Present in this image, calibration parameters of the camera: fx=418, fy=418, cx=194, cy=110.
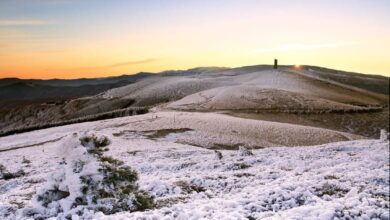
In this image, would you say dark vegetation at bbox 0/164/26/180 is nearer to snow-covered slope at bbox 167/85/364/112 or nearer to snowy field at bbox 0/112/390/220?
snowy field at bbox 0/112/390/220

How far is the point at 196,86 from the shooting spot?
351 feet

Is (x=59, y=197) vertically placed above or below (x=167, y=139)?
above

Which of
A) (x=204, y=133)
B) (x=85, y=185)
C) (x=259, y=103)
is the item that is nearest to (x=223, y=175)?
(x=85, y=185)

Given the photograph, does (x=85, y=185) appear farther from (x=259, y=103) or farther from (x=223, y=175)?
(x=259, y=103)

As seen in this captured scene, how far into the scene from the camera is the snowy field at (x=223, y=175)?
536 inches

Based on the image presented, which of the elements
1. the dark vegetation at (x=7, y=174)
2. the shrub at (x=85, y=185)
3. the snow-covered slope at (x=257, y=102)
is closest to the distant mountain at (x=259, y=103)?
the snow-covered slope at (x=257, y=102)

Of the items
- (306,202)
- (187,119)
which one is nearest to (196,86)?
(187,119)

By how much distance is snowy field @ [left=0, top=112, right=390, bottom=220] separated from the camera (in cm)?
1362

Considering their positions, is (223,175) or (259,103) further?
(259,103)

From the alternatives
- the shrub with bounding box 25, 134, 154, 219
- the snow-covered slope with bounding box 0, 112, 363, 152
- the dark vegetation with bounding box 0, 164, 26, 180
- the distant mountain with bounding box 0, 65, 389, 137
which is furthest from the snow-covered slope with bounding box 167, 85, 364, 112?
the shrub with bounding box 25, 134, 154, 219

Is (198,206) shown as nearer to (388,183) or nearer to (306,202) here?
(306,202)

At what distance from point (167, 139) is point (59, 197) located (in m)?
26.3

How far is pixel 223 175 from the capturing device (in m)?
21.8

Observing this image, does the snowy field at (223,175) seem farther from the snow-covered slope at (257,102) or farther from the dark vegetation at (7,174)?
the snow-covered slope at (257,102)
